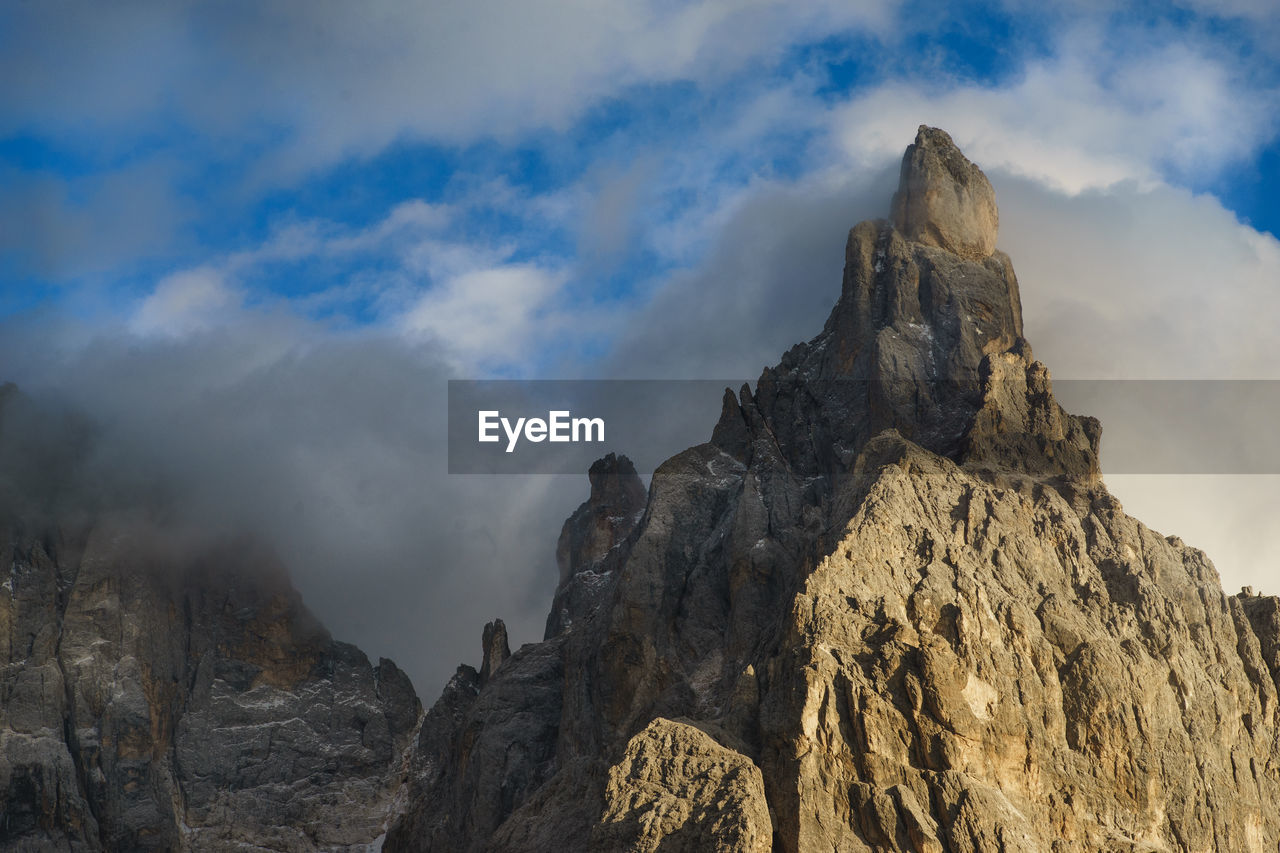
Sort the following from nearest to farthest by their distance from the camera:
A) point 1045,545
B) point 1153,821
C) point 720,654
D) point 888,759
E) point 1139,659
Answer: point 888,759 < point 1153,821 < point 1139,659 < point 1045,545 < point 720,654

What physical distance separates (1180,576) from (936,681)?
143 ft

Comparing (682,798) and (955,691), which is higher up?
(955,691)

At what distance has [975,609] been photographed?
15650 centimetres

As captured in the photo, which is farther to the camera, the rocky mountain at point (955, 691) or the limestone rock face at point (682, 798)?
the rocky mountain at point (955, 691)

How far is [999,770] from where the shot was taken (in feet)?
468

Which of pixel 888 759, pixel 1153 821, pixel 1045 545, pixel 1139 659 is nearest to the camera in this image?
pixel 888 759

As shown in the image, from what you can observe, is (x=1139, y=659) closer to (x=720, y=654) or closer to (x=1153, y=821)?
(x=1153, y=821)

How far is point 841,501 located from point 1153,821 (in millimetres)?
46448

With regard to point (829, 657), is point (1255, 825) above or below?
below

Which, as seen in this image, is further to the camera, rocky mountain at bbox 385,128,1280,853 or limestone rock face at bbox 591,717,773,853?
rocky mountain at bbox 385,128,1280,853

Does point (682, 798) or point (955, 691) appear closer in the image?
point (682, 798)

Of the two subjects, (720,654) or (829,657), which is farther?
(720,654)

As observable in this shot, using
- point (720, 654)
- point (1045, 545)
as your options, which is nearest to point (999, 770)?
point (1045, 545)

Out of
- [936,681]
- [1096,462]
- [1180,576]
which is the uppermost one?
[1096,462]
